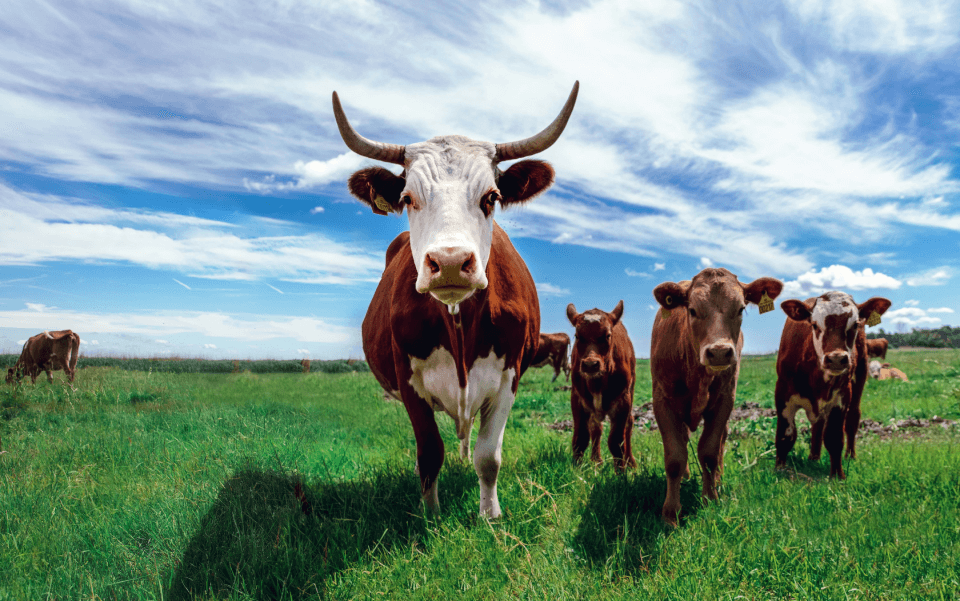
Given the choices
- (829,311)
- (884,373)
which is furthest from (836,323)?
(884,373)

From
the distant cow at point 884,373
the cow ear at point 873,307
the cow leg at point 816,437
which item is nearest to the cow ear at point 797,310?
the cow ear at point 873,307

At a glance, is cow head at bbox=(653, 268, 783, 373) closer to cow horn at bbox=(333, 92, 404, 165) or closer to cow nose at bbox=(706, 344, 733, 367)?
cow nose at bbox=(706, 344, 733, 367)

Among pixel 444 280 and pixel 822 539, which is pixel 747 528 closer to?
pixel 822 539

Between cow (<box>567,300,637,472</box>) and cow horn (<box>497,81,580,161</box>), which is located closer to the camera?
cow horn (<box>497,81,580,161</box>)

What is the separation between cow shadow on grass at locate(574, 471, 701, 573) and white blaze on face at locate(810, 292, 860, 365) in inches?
97.1

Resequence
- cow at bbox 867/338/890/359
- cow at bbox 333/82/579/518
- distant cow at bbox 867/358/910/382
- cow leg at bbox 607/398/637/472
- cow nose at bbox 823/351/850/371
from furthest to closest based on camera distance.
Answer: distant cow at bbox 867/358/910/382, cow at bbox 867/338/890/359, cow leg at bbox 607/398/637/472, cow nose at bbox 823/351/850/371, cow at bbox 333/82/579/518

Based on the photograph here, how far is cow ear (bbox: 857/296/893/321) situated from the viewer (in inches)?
261

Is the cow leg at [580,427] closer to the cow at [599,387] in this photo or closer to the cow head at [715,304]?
the cow at [599,387]

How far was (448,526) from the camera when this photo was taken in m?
4.42

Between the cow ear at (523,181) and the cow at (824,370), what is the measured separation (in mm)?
3924

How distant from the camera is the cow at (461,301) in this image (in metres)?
3.92

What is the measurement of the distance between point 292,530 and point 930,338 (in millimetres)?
52153

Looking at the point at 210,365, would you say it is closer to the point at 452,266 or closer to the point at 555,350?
the point at 555,350

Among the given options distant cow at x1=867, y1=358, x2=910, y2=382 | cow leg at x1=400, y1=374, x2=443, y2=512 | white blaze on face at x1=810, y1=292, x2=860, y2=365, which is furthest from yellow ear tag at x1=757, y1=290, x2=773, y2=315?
distant cow at x1=867, y1=358, x2=910, y2=382
